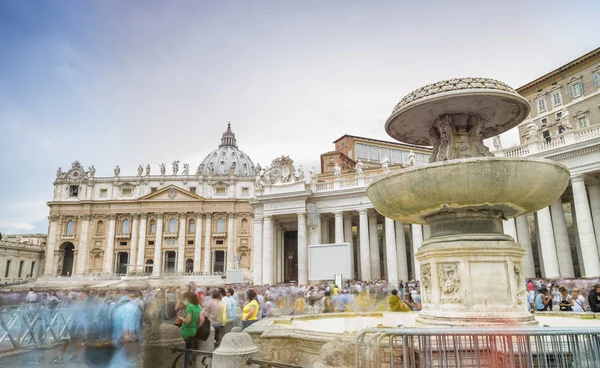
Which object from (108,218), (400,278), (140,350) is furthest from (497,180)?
(108,218)

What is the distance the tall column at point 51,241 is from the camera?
224ft

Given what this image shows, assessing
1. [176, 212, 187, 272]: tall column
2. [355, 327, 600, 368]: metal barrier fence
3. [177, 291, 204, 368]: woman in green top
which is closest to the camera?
[355, 327, 600, 368]: metal barrier fence

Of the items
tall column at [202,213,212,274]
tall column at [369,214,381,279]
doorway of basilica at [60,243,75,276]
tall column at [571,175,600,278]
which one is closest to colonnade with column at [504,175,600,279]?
tall column at [571,175,600,278]

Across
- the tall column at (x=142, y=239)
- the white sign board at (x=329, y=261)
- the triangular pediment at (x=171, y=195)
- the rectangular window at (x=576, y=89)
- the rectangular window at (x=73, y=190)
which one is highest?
the rectangular window at (x=576, y=89)

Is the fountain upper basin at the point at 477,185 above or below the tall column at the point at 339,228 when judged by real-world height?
below

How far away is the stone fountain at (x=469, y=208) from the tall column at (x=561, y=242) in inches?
817

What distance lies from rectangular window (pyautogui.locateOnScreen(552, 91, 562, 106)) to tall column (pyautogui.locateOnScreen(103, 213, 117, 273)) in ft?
218

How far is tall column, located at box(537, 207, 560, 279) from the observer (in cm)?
2183

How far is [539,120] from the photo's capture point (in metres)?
42.0

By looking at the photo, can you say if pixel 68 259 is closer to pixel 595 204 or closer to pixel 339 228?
pixel 339 228

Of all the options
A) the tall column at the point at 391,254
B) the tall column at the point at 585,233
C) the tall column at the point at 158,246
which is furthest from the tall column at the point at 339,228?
the tall column at the point at 158,246

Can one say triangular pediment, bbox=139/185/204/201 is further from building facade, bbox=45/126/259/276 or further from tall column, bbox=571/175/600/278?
tall column, bbox=571/175/600/278

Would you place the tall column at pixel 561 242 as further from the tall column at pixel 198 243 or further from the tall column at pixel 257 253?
the tall column at pixel 198 243

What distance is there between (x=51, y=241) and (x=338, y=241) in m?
61.0
